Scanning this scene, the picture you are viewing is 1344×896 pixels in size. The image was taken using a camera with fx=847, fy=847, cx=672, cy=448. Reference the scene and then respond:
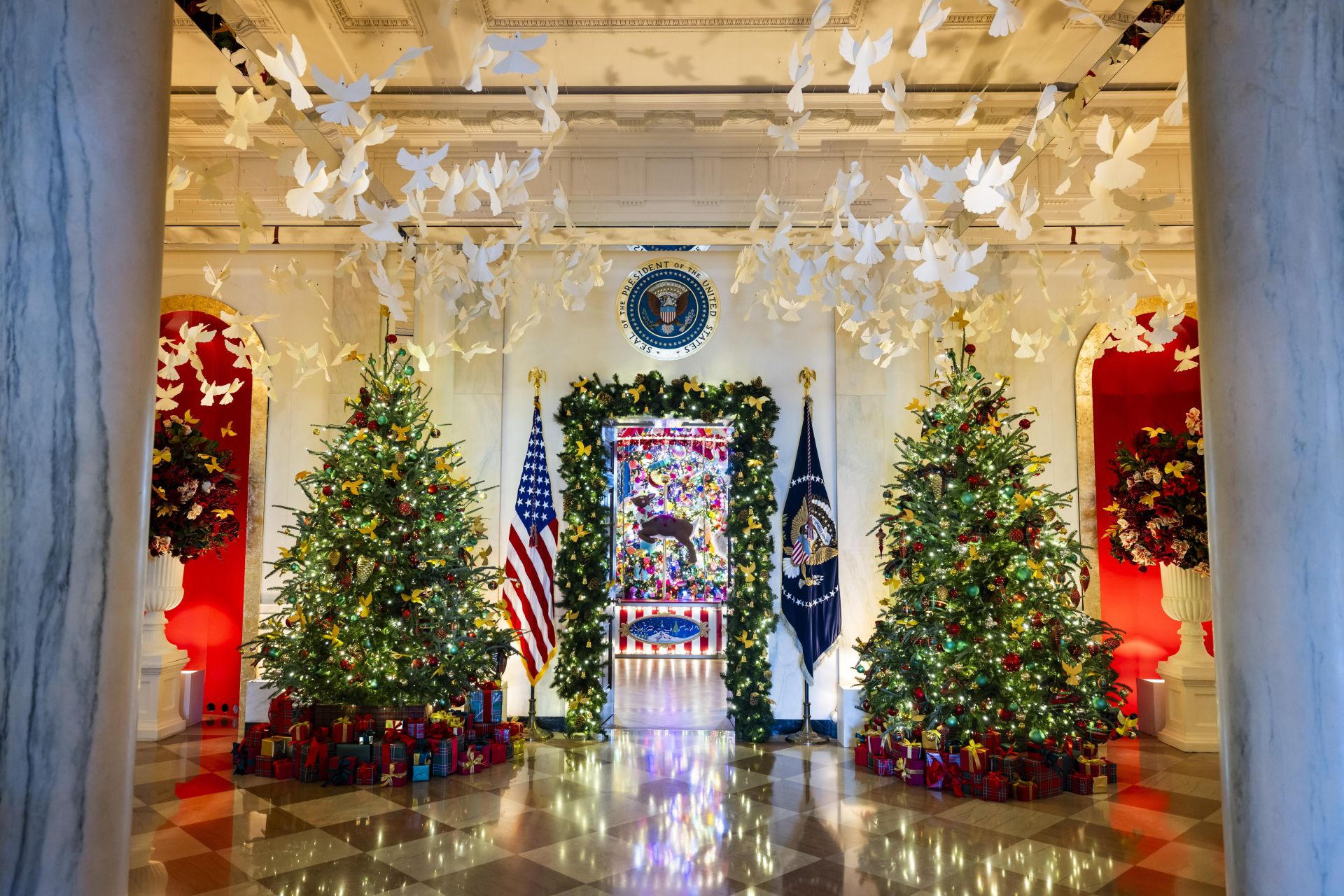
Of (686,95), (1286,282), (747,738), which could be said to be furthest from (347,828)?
(686,95)

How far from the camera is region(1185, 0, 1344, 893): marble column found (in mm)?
1681

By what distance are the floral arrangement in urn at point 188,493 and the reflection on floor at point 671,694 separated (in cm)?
344

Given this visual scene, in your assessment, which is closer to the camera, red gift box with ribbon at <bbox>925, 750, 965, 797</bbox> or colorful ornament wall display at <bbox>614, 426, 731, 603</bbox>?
red gift box with ribbon at <bbox>925, 750, 965, 797</bbox>

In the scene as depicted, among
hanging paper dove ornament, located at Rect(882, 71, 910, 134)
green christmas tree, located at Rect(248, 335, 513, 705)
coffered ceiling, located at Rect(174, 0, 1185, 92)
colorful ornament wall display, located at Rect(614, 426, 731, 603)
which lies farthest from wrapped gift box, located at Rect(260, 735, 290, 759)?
hanging paper dove ornament, located at Rect(882, 71, 910, 134)

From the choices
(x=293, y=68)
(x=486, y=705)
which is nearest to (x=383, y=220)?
(x=293, y=68)

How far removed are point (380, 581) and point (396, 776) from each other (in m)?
1.26

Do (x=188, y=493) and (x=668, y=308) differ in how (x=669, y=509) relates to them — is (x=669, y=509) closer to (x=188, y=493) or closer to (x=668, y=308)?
(x=668, y=308)

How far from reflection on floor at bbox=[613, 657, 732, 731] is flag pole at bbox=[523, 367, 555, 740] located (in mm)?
630

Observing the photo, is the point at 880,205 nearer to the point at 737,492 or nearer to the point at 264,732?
the point at 737,492

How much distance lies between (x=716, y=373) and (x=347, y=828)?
4465mm

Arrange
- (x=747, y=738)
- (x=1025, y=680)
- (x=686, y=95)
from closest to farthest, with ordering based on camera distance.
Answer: (x=1025, y=680), (x=686, y=95), (x=747, y=738)

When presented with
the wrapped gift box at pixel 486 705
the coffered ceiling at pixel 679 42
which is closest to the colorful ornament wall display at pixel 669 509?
the wrapped gift box at pixel 486 705

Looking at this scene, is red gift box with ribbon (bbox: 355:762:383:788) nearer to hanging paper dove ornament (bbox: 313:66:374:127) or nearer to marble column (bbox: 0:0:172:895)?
marble column (bbox: 0:0:172:895)

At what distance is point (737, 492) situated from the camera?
7.03 metres
